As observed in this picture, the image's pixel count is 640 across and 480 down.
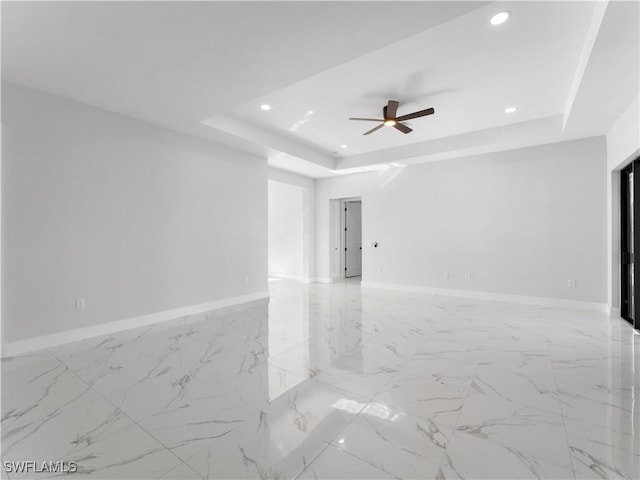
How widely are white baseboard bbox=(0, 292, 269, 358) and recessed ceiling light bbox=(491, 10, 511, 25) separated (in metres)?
5.09

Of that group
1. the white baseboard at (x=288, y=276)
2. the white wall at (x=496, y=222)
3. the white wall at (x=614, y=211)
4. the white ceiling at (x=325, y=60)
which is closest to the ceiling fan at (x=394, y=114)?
the white ceiling at (x=325, y=60)

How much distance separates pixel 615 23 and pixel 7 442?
196 inches

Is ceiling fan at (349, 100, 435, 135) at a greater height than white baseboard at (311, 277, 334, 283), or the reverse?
ceiling fan at (349, 100, 435, 135)

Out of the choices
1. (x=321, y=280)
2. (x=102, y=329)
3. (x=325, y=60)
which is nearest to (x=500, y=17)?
(x=325, y=60)

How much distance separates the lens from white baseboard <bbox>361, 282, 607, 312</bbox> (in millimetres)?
4912

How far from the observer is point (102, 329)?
3744 mm

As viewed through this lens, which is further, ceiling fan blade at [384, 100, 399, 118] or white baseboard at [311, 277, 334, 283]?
white baseboard at [311, 277, 334, 283]

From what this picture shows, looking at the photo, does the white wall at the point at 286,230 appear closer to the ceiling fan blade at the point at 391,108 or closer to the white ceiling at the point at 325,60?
the white ceiling at the point at 325,60

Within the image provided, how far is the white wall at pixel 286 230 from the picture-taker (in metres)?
8.53

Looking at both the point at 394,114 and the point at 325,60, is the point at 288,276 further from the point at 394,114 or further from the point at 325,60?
the point at 325,60

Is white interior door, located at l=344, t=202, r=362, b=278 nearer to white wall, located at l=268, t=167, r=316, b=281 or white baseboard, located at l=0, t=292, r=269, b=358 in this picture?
white wall, located at l=268, t=167, r=316, b=281

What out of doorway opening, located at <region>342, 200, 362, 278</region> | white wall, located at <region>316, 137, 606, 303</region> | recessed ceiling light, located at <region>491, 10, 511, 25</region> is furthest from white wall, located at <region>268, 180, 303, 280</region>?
recessed ceiling light, located at <region>491, 10, 511, 25</region>

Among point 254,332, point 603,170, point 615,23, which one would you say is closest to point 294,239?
point 254,332

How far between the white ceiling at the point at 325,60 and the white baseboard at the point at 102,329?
9.04ft
